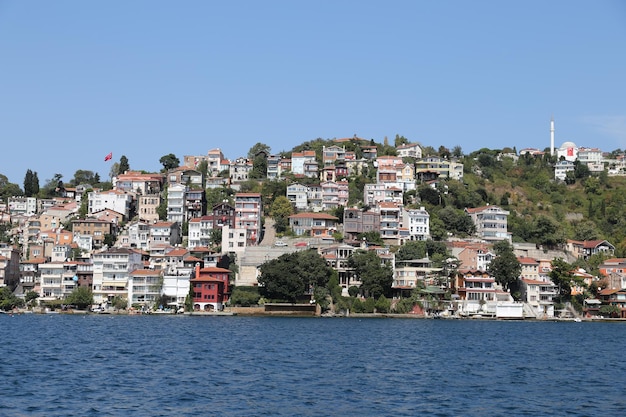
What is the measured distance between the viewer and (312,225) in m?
86.6

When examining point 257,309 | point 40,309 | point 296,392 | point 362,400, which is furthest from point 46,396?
point 40,309

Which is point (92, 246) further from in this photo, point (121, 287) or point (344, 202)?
point (344, 202)

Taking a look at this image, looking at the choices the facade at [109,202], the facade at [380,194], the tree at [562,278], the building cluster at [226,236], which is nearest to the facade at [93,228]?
the building cluster at [226,236]

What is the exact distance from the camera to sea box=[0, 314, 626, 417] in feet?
85.2

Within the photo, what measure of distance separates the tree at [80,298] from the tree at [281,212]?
21614 millimetres

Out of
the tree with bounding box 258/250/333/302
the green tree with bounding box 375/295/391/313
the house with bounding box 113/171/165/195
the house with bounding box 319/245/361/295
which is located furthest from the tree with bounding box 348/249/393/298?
the house with bounding box 113/171/165/195

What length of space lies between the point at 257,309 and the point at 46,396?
1774 inches

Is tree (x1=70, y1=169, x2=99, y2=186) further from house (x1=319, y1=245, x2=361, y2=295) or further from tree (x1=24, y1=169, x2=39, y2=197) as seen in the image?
house (x1=319, y1=245, x2=361, y2=295)

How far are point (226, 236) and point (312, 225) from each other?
31.5ft

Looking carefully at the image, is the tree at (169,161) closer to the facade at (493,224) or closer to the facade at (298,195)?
the facade at (298,195)

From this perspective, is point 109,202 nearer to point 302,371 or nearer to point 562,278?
point 562,278

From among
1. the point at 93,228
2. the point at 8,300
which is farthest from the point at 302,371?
the point at 93,228

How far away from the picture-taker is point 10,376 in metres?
31.0

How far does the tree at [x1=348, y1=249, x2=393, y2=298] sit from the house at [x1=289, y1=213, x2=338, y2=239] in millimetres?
11709
